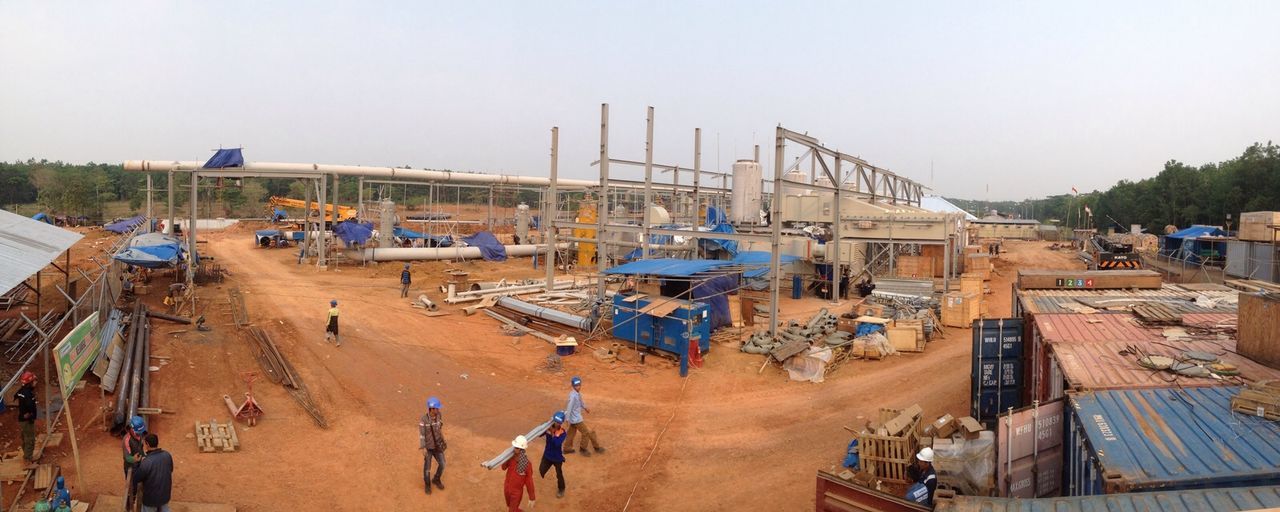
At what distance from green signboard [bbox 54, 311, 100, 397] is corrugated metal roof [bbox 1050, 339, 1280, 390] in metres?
12.7

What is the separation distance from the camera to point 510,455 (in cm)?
849

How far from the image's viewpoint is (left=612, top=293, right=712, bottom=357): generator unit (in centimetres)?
1656

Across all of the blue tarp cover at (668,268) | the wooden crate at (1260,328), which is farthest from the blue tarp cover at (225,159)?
the wooden crate at (1260,328)

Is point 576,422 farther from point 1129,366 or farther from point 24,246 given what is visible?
point 24,246

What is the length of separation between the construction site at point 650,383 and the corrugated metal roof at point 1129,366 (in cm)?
5

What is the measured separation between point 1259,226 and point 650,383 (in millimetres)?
30424

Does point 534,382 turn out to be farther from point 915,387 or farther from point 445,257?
point 445,257

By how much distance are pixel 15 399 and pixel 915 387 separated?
17351 mm

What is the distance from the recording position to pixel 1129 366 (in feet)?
27.9

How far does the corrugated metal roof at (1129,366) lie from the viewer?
25.3 ft

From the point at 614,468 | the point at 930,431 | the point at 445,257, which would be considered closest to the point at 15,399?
the point at 614,468

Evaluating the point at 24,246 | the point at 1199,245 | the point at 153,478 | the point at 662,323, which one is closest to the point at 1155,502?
the point at 153,478

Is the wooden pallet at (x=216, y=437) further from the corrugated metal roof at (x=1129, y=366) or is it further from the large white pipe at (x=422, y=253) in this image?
the large white pipe at (x=422, y=253)

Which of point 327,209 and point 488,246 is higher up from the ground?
point 327,209
